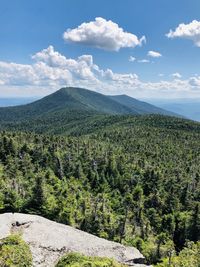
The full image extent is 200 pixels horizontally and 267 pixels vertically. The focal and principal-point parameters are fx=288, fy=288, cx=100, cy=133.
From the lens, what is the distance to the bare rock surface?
157 feet

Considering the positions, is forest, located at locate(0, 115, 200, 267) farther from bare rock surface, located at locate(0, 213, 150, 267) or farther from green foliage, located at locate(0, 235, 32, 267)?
green foliage, located at locate(0, 235, 32, 267)

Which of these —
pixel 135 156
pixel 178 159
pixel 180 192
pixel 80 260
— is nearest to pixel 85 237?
pixel 80 260

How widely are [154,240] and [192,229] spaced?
17.8m

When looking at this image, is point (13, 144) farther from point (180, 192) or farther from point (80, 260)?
point (80, 260)

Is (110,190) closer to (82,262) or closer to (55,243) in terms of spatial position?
(55,243)

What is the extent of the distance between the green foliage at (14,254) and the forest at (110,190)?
38.1 meters

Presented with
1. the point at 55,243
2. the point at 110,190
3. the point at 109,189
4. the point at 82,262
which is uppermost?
the point at 82,262

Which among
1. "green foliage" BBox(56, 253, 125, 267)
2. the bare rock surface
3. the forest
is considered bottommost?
the forest

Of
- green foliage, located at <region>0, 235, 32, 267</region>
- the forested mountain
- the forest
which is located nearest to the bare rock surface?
green foliage, located at <region>0, 235, 32, 267</region>

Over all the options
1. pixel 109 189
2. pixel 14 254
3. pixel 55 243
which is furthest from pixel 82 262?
pixel 109 189

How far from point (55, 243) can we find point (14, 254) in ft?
42.1

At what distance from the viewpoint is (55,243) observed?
51.8 metres

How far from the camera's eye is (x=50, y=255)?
1879 inches

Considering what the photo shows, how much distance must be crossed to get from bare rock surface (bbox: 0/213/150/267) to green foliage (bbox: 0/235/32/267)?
9.84 ft
